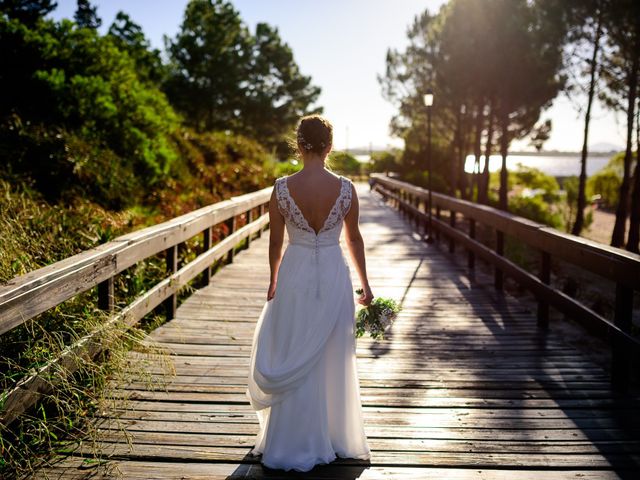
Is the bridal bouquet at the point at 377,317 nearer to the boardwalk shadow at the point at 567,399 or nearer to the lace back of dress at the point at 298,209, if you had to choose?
the lace back of dress at the point at 298,209

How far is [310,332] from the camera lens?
131 inches

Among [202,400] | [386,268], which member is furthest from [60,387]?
[386,268]

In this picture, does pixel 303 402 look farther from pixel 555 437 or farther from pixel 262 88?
pixel 262 88

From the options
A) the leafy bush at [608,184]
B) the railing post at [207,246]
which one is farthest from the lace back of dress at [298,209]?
the leafy bush at [608,184]

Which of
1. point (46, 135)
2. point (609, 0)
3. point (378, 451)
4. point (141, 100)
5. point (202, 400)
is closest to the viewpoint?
point (378, 451)

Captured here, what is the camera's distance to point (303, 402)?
3.24 m

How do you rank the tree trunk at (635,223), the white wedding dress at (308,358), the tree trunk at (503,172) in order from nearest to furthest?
1. the white wedding dress at (308,358)
2. the tree trunk at (635,223)
3. the tree trunk at (503,172)

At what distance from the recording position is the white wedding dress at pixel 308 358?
10.6 feet

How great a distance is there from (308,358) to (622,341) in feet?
7.96

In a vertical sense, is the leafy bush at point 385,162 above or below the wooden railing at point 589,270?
above

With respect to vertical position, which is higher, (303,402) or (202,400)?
(303,402)

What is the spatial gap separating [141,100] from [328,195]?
9.45 meters

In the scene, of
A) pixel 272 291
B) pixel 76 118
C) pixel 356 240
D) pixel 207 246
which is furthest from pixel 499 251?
pixel 76 118

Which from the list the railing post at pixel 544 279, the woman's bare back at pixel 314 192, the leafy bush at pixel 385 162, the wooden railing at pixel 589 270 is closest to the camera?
the woman's bare back at pixel 314 192
